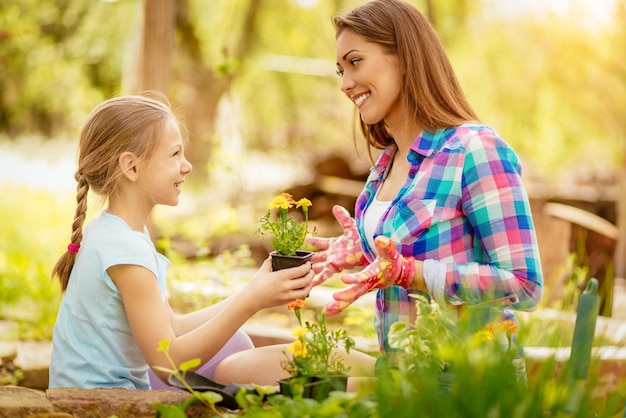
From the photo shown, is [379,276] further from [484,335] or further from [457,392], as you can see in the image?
[457,392]

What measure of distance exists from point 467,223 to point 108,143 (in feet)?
3.48

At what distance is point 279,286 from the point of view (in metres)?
1.88

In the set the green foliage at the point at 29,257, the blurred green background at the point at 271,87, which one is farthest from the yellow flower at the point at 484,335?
the blurred green background at the point at 271,87

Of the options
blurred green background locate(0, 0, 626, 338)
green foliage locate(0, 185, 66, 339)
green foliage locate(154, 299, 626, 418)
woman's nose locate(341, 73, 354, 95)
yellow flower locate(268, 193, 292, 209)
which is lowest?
green foliage locate(0, 185, 66, 339)

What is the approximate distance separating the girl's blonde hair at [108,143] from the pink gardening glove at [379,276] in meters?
0.70

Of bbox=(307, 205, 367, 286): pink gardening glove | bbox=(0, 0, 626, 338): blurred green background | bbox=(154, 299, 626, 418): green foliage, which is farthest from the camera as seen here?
bbox=(0, 0, 626, 338): blurred green background

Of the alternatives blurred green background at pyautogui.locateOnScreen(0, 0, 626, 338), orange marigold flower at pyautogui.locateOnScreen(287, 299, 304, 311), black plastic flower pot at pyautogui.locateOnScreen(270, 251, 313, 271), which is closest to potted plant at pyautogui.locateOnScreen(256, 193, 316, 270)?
black plastic flower pot at pyautogui.locateOnScreen(270, 251, 313, 271)

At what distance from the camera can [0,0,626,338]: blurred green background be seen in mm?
9758

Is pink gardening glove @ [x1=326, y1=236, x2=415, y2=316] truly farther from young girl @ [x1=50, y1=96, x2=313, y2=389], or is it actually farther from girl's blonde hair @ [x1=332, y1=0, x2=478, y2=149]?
girl's blonde hair @ [x1=332, y1=0, x2=478, y2=149]

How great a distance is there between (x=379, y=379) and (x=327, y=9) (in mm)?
12644

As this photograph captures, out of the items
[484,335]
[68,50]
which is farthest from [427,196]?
[68,50]

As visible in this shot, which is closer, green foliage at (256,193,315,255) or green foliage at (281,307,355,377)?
green foliage at (281,307,355,377)

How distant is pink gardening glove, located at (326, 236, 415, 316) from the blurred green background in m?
5.14

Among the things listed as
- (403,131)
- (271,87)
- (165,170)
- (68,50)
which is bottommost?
(165,170)
